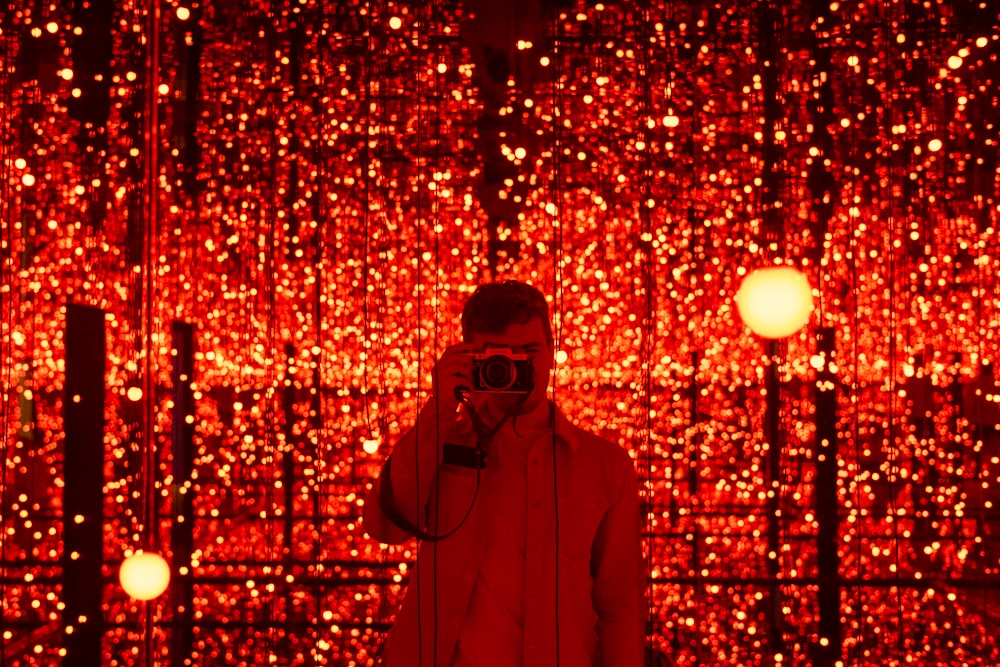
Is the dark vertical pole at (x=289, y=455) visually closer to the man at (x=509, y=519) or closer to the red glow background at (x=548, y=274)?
the red glow background at (x=548, y=274)

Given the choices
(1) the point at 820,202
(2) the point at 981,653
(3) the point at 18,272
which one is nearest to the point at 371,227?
(3) the point at 18,272

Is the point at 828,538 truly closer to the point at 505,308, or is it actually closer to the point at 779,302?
the point at 779,302

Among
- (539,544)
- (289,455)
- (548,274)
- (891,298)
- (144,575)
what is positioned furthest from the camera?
(289,455)

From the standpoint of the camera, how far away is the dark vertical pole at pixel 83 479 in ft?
6.43

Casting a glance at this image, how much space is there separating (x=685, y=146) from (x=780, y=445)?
2.36 ft

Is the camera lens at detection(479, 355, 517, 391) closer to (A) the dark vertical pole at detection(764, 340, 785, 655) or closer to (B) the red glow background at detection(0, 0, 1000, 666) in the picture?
(B) the red glow background at detection(0, 0, 1000, 666)

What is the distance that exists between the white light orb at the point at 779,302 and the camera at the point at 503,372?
106 cm

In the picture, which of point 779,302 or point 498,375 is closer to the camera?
point 498,375

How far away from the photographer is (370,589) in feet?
6.99

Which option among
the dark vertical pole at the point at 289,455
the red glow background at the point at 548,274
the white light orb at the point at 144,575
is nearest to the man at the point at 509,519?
the white light orb at the point at 144,575

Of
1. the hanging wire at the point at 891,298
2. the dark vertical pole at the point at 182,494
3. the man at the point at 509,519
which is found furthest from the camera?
the dark vertical pole at the point at 182,494

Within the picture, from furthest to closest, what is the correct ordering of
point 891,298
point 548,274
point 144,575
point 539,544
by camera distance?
point 548,274 < point 891,298 < point 144,575 < point 539,544

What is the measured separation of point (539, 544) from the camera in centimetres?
101

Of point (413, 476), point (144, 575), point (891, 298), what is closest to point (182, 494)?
point (144, 575)
